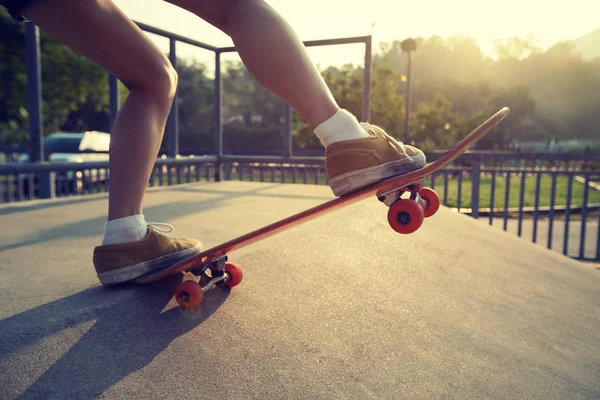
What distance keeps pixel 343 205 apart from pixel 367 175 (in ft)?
0.45

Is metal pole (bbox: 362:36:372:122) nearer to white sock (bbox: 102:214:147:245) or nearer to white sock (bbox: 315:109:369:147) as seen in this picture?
white sock (bbox: 315:109:369:147)

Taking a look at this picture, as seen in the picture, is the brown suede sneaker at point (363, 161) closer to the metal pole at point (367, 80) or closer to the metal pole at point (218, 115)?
the metal pole at point (367, 80)

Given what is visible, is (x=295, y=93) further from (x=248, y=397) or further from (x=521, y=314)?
(x=521, y=314)

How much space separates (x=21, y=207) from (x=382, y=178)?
2.83m

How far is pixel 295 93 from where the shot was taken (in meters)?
1.42

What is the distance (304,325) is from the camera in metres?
1.53

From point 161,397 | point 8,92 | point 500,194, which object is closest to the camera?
point 161,397

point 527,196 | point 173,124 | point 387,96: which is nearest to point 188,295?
point 173,124

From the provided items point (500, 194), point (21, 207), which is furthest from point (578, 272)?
point (500, 194)

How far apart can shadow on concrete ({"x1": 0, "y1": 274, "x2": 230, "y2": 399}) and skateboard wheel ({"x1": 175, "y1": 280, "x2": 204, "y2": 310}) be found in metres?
0.04

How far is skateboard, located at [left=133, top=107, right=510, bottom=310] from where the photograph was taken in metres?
1.50

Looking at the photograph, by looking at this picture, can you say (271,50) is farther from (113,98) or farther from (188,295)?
(113,98)

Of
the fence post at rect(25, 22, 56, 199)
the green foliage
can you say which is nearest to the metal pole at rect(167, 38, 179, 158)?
the fence post at rect(25, 22, 56, 199)

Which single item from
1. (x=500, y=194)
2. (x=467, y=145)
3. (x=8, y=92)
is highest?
(x=8, y=92)
